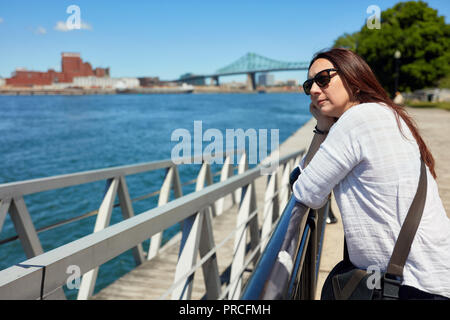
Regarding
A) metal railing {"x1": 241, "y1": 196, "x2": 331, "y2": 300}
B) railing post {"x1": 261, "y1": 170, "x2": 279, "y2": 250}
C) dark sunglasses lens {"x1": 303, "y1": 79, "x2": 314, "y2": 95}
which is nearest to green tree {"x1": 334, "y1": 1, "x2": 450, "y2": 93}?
railing post {"x1": 261, "y1": 170, "x2": 279, "y2": 250}

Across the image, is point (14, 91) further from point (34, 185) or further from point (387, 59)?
point (34, 185)

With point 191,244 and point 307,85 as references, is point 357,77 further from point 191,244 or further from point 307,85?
point 191,244

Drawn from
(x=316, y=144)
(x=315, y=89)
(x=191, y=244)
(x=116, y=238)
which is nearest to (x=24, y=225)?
(x=191, y=244)

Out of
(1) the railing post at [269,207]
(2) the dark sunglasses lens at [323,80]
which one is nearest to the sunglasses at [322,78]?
(2) the dark sunglasses lens at [323,80]

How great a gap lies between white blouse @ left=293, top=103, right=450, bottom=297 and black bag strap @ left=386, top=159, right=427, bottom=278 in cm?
2

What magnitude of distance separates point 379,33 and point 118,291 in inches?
1389

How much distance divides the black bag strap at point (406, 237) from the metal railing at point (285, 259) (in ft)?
0.78

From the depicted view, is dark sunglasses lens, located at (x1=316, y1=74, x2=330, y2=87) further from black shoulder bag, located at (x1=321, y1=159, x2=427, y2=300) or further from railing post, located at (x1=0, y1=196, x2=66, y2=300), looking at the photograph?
railing post, located at (x1=0, y1=196, x2=66, y2=300)

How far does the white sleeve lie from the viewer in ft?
3.77

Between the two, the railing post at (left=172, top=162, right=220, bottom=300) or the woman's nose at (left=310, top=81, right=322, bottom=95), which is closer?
the woman's nose at (left=310, top=81, right=322, bottom=95)

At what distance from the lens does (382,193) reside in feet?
3.70

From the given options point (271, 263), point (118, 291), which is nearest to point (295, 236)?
point (271, 263)

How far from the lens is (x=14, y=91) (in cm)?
12412

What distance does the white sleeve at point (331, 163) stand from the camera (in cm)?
115
